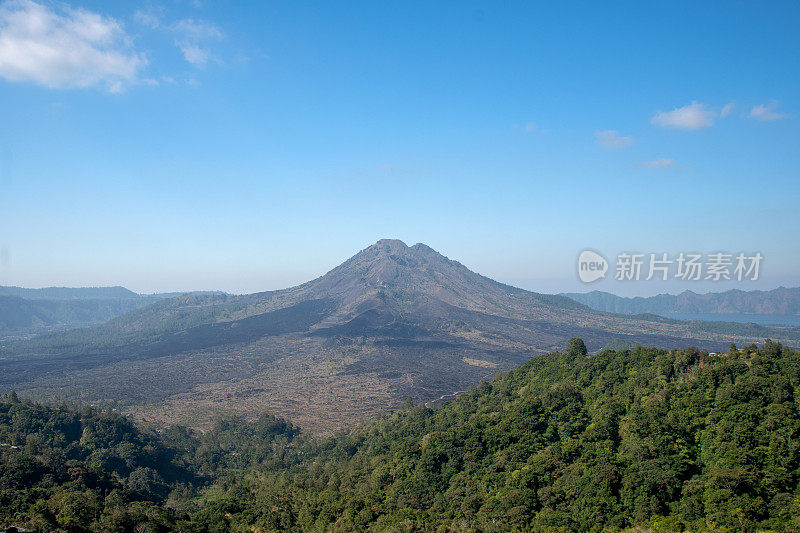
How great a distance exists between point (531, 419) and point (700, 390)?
6886 mm

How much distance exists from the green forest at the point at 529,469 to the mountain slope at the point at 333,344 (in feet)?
43.1

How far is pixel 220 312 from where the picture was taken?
107438 millimetres

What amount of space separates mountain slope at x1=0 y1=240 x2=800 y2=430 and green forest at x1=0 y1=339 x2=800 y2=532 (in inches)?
517

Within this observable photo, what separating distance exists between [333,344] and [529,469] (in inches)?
2256

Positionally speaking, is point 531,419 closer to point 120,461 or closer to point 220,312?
point 120,461

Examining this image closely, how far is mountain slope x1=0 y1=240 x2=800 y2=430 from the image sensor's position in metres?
49.1

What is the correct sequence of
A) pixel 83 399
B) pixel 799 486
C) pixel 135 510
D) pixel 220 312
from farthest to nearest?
pixel 220 312 → pixel 83 399 → pixel 135 510 → pixel 799 486

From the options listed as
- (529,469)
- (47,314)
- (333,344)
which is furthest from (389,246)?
(47,314)

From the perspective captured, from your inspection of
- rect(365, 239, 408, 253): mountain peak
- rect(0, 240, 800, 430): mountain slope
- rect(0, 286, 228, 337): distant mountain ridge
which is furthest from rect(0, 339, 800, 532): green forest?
rect(0, 286, 228, 337): distant mountain ridge

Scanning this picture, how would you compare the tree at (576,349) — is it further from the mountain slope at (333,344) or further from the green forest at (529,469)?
the mountain slope at (333,344)

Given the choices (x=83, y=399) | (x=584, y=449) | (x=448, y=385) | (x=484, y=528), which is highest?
(x=584, y=449)

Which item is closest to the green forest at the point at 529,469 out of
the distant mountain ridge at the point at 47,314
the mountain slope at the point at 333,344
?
the mountain slope at the point at 333,344

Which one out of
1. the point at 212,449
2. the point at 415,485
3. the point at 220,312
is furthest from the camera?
the point at 220,312

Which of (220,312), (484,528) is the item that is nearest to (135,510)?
(484,528)
